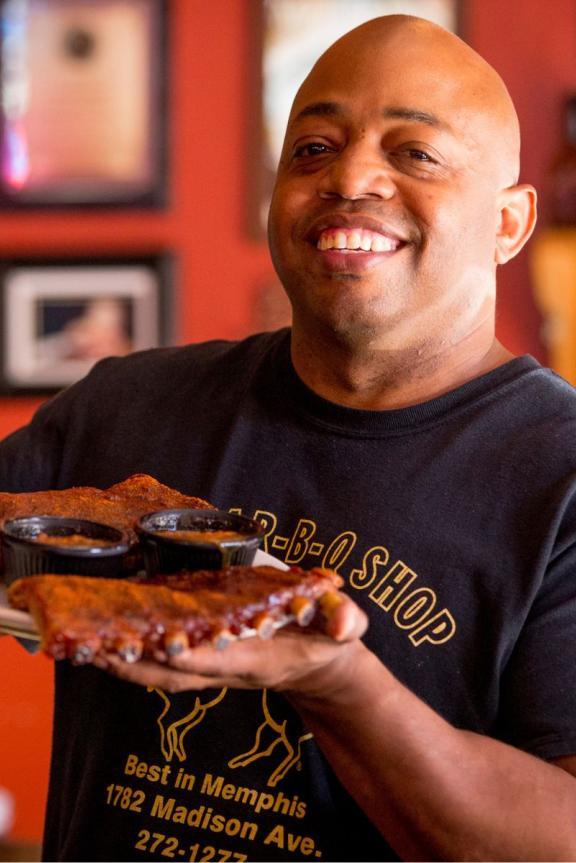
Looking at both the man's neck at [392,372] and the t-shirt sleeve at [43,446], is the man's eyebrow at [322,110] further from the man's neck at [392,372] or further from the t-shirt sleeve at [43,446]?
the t-shirt sleeve at [43,446]

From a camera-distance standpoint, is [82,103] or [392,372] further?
[82,103]

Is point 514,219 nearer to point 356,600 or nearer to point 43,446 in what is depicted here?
point 356,600

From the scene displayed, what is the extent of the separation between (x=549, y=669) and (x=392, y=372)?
410mm

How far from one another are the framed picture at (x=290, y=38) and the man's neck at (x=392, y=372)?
1536 millimetres

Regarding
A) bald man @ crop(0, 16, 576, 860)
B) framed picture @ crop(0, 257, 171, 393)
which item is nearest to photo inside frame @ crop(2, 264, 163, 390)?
framed picture @ crop(0, 257, 171, 393)

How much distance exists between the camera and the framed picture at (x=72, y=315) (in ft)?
9.61

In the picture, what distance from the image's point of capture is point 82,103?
9.53ft

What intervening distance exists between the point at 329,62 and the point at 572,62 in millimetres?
1736

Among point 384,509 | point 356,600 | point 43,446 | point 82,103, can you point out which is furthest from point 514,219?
point 82,103

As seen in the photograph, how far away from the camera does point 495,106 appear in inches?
58.7

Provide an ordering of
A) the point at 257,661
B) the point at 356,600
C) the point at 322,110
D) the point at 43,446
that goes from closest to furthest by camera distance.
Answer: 1. the point at 257,661
2. the point at 356,600
3. the point at 322,110
4. the point at 43,446

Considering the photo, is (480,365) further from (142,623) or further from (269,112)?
(269,112)

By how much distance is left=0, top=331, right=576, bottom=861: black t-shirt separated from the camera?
1303mm

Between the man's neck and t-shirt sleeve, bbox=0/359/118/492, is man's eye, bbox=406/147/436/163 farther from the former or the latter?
t-shirt sleeve, bbox=0/359/118/492
